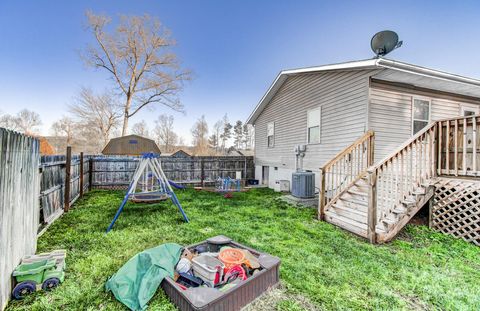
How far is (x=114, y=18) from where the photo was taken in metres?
15.6

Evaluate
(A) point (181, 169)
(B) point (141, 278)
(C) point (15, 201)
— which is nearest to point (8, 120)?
(A) point (181, 169)

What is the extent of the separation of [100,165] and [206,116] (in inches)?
975

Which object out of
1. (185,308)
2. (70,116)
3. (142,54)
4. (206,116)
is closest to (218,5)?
(142,54)

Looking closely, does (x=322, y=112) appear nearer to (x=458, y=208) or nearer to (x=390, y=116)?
(x=390, y=116)

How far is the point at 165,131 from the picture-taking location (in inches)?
1342

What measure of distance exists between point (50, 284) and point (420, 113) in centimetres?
938

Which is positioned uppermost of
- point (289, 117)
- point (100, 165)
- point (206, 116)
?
point (206, 116)

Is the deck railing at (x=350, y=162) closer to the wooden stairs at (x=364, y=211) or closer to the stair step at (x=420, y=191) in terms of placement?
the wooden stairs at (x=364, y=211)

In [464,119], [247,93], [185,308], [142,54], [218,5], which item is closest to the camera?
[185,308]

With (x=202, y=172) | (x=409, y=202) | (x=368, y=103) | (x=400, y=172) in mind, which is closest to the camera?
(x=409, y=202)

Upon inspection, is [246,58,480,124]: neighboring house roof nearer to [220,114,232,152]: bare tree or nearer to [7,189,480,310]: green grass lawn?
[7,189,480,310]: green grass lawn

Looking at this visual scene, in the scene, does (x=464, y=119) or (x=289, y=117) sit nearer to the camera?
(x=464, y=119)

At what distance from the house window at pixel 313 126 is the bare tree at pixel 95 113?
20340 mm

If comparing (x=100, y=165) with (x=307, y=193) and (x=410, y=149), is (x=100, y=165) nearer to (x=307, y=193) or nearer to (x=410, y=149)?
(x=307, y=193)
